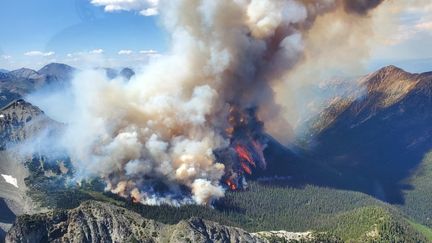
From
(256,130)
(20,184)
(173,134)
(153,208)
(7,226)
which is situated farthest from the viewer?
(256,130)

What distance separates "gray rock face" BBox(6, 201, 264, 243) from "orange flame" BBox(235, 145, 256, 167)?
65.8 meters

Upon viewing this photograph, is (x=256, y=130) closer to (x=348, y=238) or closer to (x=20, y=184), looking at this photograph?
(x=348, y=238)

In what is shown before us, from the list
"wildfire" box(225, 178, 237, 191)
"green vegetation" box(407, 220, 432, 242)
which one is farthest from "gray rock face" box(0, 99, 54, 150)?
"green vegetation" box(407, 220, 432, 242)

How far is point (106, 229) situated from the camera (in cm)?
11756

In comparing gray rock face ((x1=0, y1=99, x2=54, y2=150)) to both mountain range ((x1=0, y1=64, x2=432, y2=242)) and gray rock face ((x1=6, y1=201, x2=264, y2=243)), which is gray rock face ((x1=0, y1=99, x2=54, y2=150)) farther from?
gray rock face ((x1=6, y1=201, x2=264, y2=243))

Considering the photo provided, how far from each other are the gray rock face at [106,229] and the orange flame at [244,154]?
65778 millimetres

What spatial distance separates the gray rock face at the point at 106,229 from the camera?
366 ft

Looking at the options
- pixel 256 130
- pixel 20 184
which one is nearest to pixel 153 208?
pixel 20 184

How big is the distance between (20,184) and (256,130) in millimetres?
83867

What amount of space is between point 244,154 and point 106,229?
81.3 metres

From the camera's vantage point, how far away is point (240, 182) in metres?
177

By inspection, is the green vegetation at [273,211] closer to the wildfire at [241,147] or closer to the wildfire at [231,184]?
the wildfire at [231,184]

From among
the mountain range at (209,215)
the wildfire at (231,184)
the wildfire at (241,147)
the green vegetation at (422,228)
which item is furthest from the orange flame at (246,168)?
the green vegetation at (422,228)

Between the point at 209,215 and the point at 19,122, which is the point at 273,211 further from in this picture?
the point at 19,122
